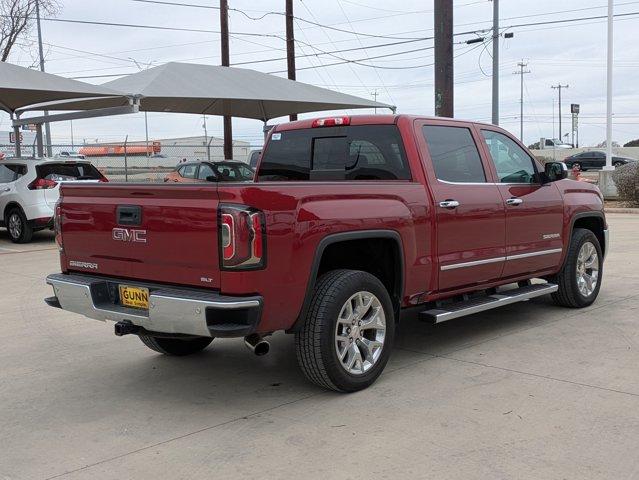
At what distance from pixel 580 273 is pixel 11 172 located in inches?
464

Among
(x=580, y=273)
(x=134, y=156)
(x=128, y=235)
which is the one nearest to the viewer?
(x=128, y=235)

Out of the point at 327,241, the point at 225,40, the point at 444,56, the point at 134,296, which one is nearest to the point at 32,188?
the point at 444,56

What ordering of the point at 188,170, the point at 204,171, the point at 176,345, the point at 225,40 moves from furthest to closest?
the point at 225,40 → the point at 188,170 → the point at 204,171 → the point at 176,345

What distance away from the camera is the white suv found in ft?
45.0

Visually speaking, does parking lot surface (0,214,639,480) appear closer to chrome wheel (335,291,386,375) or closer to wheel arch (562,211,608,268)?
chrome wheel (335,291,386,375)

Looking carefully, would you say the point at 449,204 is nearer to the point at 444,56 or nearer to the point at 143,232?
the point at 143,232

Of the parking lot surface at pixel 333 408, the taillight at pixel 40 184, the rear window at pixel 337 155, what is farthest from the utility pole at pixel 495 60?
the rear window at pixel 337 155

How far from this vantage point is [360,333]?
15.3ft

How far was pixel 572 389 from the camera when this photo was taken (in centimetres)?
457

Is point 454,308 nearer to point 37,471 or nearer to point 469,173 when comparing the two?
point 469,173

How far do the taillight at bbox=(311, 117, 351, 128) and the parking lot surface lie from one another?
1.96 metres

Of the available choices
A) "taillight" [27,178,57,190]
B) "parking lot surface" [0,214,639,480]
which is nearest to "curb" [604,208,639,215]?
"parking lot surface" [0,214,639,480]

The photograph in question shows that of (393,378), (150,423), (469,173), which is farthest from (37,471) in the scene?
(469,173)

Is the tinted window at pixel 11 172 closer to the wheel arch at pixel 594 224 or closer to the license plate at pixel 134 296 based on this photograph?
the license plate at pixel 134 296
